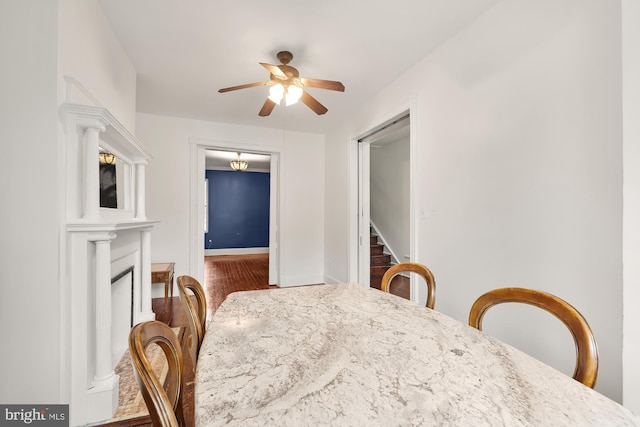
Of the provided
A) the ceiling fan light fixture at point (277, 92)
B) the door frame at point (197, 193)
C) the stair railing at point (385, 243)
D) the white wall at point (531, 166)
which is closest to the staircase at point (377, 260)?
the stair railing at point (385, 243)

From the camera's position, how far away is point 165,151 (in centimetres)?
377

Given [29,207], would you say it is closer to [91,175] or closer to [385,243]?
[91,175]

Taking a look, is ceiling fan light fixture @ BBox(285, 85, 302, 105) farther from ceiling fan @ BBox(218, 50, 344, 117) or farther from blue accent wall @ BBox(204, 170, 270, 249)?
blue accent wall @ BBox(204, 170, 270, 249)

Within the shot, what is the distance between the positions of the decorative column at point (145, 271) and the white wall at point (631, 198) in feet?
9.69

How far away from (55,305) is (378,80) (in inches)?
115

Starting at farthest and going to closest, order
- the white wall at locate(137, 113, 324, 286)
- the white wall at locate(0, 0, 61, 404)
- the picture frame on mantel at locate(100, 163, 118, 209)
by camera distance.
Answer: the white wall at locate(137, 113, 324, 286) < the picture frame on mantel at locate(100, 163, 118, 209) < the white wall at locate(0, 0, 61, 404)

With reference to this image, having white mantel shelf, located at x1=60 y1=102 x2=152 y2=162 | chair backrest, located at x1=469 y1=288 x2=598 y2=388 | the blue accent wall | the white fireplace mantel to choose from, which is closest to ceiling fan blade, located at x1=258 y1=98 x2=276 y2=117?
white mantel shelf, located at x1=60 y1=102 x2=152 y2=162

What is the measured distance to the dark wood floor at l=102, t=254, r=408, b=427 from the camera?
155cm

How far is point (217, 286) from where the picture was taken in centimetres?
432

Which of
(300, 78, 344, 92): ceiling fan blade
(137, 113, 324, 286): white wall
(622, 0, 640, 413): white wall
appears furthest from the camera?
(137, 113, 324, 286): white wall

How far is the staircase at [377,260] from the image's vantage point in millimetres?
4865

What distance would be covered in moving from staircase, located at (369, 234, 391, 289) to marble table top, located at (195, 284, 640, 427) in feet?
12.5

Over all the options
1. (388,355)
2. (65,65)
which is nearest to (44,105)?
(65,65)

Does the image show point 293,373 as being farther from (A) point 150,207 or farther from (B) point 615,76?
(A) point 150,207
